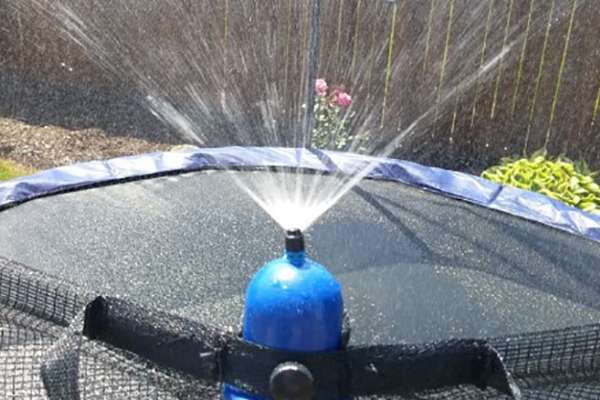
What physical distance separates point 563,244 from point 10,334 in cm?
128

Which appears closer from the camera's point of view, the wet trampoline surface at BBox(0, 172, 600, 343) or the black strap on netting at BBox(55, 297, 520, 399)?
the black strap on netting at BBox(55, 297, 520, 399)

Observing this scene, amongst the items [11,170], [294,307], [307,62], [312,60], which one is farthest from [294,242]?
[11,170]

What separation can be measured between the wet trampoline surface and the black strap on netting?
37 centimetres

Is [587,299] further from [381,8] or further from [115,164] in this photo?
[381,8]

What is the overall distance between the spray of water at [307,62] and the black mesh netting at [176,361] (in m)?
2.49

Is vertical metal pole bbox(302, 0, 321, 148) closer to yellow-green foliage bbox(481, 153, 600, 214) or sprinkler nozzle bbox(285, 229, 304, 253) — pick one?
yellow-green foliage bbox(481, 153, 600, 214)

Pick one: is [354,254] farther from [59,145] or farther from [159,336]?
[59,145]

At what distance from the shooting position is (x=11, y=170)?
3.51 metres

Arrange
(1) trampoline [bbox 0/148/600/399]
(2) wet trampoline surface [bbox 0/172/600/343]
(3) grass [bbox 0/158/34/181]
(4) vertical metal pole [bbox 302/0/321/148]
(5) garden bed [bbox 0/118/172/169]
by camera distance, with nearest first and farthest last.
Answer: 1. (1) trampoline [bbox 0/148/600/399]
2. (2) wet trampoline surface [bbox 0/172/600/343]
3. (4) vertical metal pole [bbox 302/0/321/148]
4. (3) grass [bbox 0/158/34/181]
5. (5) garden bed [bbox 0/118/172/169]

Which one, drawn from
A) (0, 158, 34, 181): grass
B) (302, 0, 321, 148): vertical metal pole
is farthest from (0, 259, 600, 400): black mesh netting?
(0, 158, 34, 181): grass

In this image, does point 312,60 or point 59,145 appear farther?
point 59,145

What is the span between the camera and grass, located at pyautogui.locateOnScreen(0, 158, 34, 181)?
3396mm

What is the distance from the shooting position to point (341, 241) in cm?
177

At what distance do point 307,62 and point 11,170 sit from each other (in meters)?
1.50
